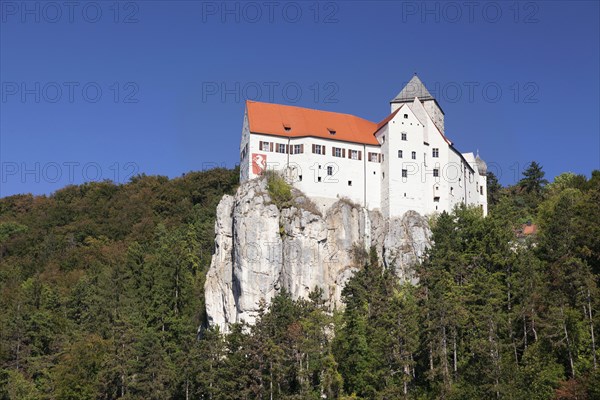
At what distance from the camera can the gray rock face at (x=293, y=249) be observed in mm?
67062

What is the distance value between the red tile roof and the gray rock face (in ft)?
19.4

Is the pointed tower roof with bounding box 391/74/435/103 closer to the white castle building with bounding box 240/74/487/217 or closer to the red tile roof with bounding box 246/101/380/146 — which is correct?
the white castle building with bounding box 240/74/487/217

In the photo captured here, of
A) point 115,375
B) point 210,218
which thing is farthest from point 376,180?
point 115,375

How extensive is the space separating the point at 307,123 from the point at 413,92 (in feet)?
42.3

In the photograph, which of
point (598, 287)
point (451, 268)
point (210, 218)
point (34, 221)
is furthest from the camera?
point (34, 221)

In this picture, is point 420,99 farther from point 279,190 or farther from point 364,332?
point 364,332

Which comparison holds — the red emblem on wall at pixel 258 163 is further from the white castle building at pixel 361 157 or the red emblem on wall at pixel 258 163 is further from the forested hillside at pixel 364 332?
the forested hillside at pixel 364 332

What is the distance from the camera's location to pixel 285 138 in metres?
72.4

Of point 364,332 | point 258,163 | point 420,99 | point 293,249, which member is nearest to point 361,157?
point 258,163

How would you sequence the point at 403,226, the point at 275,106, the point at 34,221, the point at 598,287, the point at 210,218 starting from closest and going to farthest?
the point at 598,287
the point at 403,226
the point at 275,106
the point at 210,218
the point at 34,221

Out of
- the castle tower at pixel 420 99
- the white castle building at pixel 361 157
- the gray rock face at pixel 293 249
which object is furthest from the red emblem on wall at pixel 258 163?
the castle tower at pixel 420 99

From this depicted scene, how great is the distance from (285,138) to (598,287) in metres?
31.0

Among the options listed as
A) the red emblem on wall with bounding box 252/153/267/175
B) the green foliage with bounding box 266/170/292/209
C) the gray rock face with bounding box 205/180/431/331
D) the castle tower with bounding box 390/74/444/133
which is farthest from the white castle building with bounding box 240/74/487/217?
the castle tower with bounding box 390/74/444/133

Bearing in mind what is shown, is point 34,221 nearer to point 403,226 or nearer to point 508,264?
point 403,226
